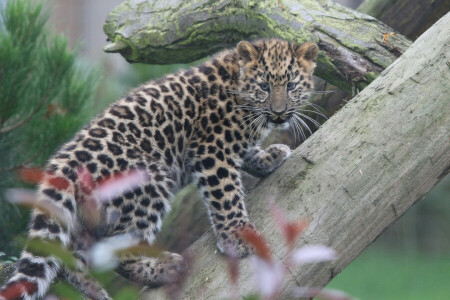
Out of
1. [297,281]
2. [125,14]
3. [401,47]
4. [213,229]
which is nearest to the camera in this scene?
[297,281]

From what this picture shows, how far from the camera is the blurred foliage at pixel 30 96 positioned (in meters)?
→ 5.46

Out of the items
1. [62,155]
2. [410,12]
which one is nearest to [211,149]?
[62,155]

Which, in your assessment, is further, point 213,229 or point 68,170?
point 213,229

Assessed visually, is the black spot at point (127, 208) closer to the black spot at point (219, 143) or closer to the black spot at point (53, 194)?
the black spot at point (53, 194)

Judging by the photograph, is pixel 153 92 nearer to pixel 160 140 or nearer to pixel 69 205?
pixel 160 140

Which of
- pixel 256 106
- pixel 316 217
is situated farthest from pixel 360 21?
pixel 316 217

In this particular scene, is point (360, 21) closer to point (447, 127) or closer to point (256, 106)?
point (256, 106)

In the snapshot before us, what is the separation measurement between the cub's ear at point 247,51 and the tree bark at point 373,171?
1134mm

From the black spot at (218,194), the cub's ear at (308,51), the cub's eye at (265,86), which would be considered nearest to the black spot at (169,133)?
the black spot at (218,194)

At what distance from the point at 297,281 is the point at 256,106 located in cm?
150

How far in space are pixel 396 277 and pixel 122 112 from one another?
270 inches

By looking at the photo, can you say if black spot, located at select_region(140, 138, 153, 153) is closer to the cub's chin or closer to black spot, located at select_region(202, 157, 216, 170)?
black spot, located at select_region(202, 157, 216, 170)

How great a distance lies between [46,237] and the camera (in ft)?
11.6

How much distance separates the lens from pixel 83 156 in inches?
156
